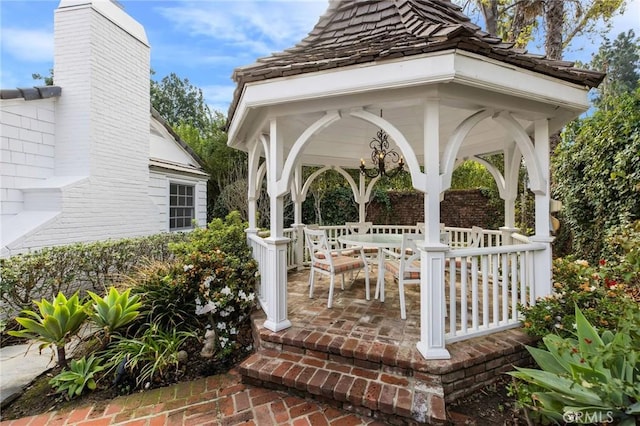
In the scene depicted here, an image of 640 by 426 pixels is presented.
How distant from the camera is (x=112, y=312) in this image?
319 cm

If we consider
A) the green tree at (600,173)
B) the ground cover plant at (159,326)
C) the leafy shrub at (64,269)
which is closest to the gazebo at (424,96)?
the ground cover plant at (159,326)

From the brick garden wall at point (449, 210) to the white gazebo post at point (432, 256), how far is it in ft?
27.7

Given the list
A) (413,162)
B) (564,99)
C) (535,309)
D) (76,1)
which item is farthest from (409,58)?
(76,1)

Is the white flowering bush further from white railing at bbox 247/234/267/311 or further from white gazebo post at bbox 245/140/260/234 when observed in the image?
white gazebo post at bbox 245/140/260/234

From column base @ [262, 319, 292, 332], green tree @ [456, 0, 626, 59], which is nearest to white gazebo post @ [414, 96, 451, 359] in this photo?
column base @ [262, 319, 292, 332]

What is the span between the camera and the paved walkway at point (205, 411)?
2.33 m

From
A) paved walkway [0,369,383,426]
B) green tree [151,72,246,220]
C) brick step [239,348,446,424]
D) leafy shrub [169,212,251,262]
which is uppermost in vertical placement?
green tree [151,72,246,220]

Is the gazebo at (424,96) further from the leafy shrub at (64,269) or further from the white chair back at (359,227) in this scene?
the white chair back at (359,227)

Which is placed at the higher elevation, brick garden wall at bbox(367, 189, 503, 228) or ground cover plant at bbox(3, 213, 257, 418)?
brick garden wall at bbox(367, 189, 503, 228)

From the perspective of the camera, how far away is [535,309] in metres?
2.99

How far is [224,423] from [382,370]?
1.44 metres

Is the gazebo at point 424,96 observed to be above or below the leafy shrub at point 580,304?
above

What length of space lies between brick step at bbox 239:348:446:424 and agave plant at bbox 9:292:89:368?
1.93 m

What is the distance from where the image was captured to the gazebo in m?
2.57
